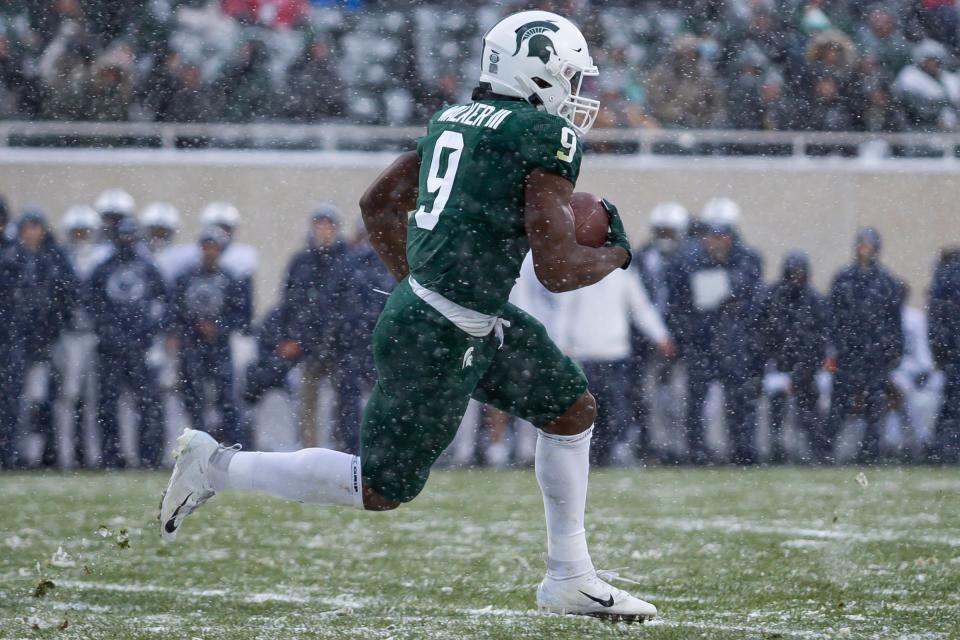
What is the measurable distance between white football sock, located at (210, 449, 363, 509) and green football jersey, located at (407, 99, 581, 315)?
492 millimetres

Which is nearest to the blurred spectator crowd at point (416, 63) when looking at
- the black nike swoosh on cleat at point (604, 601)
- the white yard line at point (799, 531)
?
the white yard line at point (799, 531)

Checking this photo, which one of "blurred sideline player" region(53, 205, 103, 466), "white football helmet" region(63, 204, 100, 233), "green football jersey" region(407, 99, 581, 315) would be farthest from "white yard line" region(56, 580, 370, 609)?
"white football helmet" region(63, 204, 100, 233)

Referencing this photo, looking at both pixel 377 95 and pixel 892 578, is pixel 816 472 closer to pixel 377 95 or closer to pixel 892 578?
pixel 892 578

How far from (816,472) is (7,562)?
4.43 m

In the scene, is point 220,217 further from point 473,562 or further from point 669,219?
point 473,562

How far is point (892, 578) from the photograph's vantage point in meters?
4.35

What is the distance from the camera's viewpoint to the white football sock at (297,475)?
363 cm

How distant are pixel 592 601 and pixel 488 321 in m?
0.75

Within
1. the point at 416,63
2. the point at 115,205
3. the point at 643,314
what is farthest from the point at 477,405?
the point at 416,63

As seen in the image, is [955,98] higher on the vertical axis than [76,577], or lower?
higher

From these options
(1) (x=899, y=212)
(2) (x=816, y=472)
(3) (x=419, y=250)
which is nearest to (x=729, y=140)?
(1) (x=899, y=212)

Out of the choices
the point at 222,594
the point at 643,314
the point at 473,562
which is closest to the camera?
the point at 222,594

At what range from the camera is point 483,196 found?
3.50m

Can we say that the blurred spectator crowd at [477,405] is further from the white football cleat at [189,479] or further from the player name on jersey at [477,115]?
the player name on jersey at [477,115]
